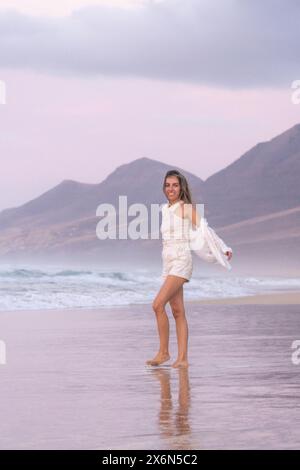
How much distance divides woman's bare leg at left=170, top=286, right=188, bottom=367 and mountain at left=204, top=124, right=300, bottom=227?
462 ft

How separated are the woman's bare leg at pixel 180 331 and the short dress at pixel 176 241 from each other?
227 millimetres

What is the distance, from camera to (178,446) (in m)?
5.94

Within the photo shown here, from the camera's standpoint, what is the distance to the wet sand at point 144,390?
249 inches

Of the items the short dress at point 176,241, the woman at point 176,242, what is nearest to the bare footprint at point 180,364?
the woman at point 176,242

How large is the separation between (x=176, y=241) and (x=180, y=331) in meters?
0.82

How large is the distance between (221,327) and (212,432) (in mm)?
9088

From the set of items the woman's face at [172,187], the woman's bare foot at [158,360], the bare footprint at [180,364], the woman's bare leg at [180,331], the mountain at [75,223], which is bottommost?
the bare footprint at [180,364]

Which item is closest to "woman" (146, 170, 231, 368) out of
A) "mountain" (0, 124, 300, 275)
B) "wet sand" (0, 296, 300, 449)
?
"wet sand" (0, 296, 300, 449)

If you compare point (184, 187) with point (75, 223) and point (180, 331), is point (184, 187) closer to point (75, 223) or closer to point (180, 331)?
point (180, 331)

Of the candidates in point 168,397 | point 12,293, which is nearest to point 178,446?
point 168,397

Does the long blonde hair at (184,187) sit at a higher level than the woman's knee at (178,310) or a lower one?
higher

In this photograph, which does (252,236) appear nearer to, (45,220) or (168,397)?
(45,220)

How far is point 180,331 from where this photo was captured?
10375 millimetres

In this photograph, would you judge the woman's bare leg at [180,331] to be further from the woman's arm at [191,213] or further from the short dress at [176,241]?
the woman's arm at [191,213]
